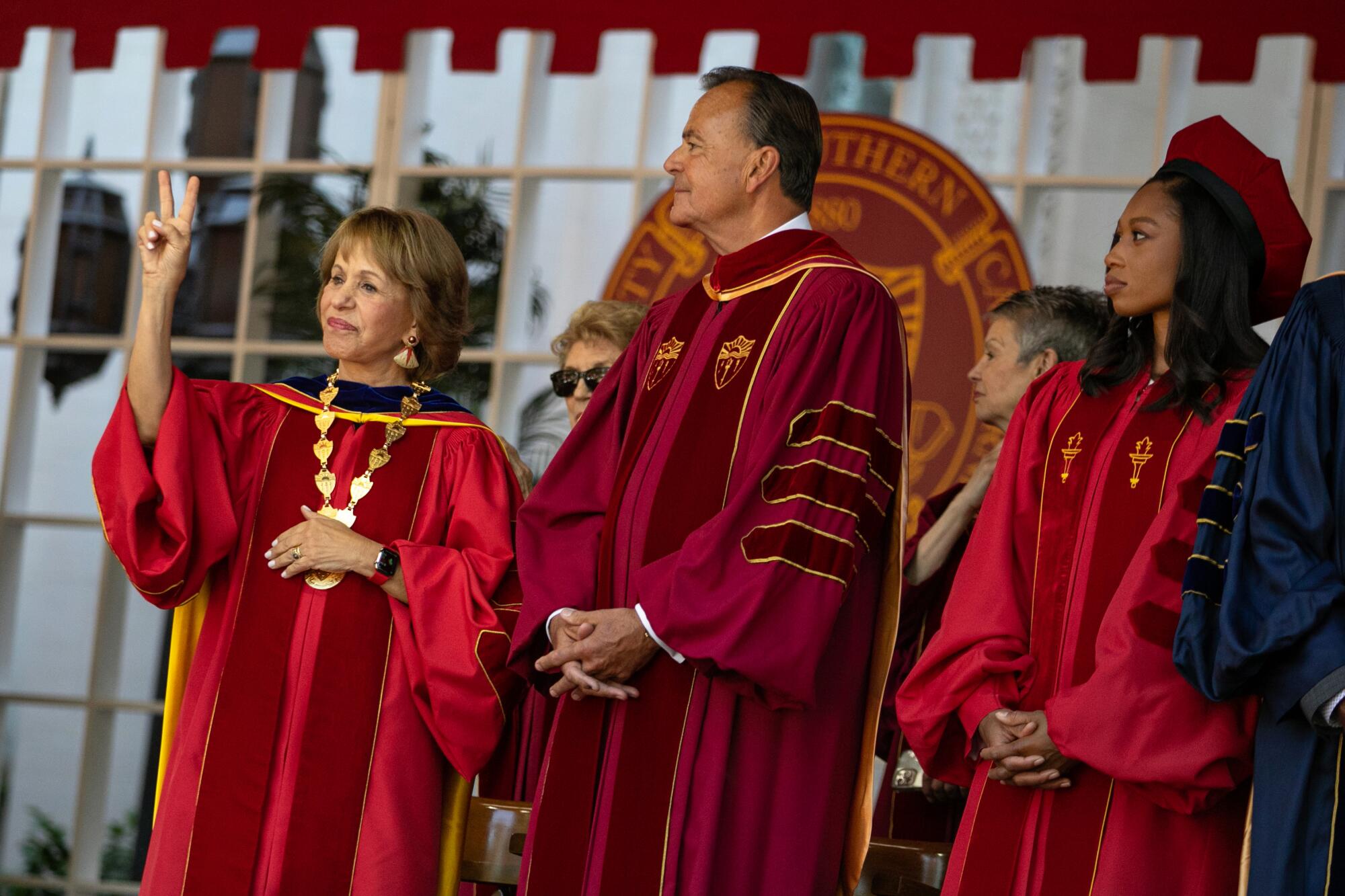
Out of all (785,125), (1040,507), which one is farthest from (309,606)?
(1040,507)

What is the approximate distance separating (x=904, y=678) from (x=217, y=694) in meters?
1.54

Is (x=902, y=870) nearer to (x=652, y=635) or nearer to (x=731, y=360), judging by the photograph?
(x=652, y=635)

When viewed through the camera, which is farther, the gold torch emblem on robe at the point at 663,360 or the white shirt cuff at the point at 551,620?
the gold torch emblem on robe at the point at 663,360

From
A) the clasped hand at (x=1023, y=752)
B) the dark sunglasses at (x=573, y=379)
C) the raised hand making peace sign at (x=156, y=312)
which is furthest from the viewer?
the dark sunglasses at (x=573, y=379)

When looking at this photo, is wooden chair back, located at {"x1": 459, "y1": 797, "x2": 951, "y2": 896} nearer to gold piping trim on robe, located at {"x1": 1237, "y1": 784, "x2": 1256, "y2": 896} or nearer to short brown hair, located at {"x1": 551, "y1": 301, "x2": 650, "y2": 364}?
gold piping trim on robe, located at {"x1": 1237, "y1": 784, "x2": 1256, "y2": 896}

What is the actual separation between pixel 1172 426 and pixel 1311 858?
2.54 feet

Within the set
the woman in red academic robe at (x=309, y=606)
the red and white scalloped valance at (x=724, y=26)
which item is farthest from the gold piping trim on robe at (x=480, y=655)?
the red and white scalloped valance at (x=724, y=26)

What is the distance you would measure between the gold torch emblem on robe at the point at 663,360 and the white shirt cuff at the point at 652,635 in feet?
1.65

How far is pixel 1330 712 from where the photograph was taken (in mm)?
2371

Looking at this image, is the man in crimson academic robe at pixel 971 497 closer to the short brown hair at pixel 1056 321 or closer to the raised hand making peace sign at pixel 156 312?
the short brown hair at pixel 1056 321

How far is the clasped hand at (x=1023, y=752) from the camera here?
272cm

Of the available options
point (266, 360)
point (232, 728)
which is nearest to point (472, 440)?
point (232, 728)

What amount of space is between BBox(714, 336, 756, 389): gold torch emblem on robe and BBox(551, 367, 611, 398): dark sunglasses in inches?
47.6

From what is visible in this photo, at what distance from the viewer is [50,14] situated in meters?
5.89
